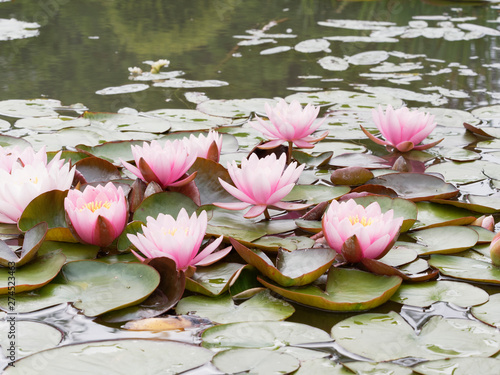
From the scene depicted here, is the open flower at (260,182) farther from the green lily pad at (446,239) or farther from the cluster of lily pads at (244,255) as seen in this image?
the green lily pad at (446,239)

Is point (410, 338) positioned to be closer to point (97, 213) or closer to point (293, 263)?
point (293, 263)

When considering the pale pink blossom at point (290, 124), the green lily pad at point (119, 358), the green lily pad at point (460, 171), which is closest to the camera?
the green lily pad at point (119, 358)

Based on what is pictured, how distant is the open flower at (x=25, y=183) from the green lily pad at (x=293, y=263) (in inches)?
22.0

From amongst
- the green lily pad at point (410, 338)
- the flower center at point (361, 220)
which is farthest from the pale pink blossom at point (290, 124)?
the green lily pad at point (410, 338)

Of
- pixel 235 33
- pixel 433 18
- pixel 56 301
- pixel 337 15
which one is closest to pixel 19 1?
pixel 235 33

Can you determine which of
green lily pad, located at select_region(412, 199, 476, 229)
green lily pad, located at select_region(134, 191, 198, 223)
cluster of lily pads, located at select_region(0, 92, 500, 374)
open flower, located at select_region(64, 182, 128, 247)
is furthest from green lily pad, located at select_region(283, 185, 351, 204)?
open flower, located at select_region(64, 182, 128, 247)

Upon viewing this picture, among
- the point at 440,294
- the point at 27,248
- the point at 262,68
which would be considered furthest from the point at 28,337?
the point at 262,68

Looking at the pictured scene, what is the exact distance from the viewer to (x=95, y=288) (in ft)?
4.30

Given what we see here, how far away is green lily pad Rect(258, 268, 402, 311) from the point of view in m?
1.27

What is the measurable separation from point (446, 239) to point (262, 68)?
2373mm

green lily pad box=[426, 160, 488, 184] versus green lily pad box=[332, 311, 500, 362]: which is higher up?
green lily pad box=[426, 160, 488, 184]

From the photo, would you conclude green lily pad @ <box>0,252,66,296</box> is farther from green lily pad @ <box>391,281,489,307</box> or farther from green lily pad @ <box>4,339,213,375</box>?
green lily pad @ <box>391,281,489,307</box>

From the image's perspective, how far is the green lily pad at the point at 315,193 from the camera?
71.8 inches

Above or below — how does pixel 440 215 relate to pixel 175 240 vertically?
below
